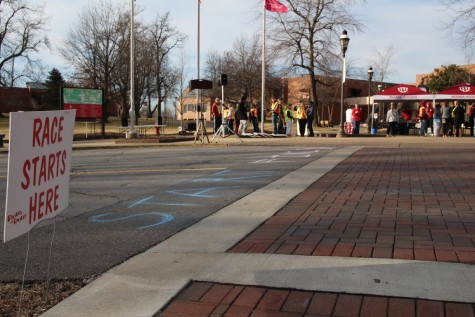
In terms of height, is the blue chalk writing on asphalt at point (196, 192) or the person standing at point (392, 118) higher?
the person standing at point (392, 118)

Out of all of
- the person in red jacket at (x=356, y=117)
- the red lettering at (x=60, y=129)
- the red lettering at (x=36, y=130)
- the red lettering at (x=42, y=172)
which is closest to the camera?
the red lettering at (x=36, y=130)

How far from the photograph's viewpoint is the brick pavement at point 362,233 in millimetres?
3414

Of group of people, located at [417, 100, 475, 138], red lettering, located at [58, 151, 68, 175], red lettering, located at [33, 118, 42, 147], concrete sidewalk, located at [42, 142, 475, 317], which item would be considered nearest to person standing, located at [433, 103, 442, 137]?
group of people, located at [417, 100, 475, 138]

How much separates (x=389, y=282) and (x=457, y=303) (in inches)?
21.0

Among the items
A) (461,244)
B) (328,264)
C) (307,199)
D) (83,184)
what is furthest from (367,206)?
(83,184)

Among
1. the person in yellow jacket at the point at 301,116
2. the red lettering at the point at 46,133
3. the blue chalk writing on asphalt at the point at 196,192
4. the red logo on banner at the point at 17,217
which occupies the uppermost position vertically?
the person in yellow jacket at the point at 301,116

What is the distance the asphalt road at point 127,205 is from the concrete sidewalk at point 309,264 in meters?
0.38

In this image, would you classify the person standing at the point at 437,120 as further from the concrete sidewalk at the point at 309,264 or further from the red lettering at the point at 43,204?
the red lettering at the point at 43,204

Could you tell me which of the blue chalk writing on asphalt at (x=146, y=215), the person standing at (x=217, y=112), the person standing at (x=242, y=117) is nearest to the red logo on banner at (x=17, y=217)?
the blue chalk writing on asphalt at (x=146, y=215)

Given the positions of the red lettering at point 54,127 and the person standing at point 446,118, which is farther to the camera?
the person standing at point 446,118

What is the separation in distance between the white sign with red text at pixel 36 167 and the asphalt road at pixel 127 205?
0.56 m

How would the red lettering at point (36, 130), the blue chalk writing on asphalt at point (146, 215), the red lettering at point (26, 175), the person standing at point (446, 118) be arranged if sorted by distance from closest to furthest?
1. the red lettering at point (26, 175)
2. the red lettering at point (36, 130)
3. the blue chalk writing on asphalt at point (146, 215)
4. the person standing at point (446, 118)

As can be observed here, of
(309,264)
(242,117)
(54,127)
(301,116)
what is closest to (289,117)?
(301,116)

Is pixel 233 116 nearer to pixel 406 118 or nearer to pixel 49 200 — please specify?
pixel 406 118
